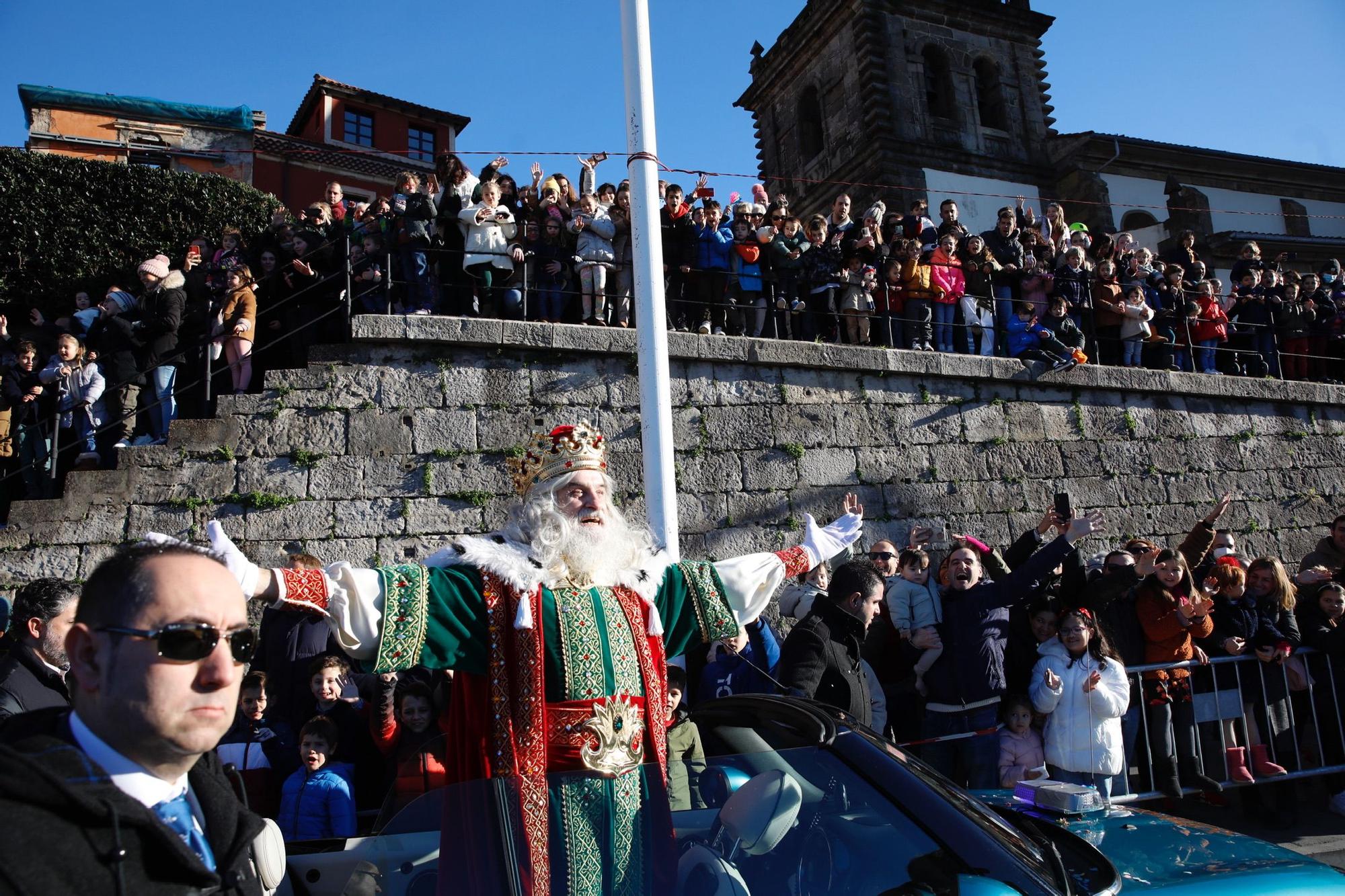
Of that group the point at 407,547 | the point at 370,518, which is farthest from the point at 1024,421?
the point at 370,518

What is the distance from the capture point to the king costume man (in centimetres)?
291

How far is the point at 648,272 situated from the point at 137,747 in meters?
4.70

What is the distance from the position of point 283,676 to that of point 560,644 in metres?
3.19

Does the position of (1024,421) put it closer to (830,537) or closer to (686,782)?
(830,537)

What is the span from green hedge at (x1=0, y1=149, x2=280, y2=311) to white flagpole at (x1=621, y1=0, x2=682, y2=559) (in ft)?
29.1

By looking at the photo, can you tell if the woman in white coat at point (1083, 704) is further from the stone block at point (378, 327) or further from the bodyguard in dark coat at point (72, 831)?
the stone block at point (378, 327)

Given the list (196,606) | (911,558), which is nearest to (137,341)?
(911,558)

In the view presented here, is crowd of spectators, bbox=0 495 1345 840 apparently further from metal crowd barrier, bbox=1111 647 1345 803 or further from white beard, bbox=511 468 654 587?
white beard, bbox=511 468 654 587

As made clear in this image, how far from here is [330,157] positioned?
2103 centimetres

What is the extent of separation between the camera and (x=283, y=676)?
5688 mm

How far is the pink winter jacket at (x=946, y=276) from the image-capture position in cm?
1048

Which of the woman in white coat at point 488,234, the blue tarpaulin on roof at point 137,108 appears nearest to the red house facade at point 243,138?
the blue tarpaulin on roof at point 137,108

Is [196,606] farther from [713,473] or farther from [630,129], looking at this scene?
[713,473]

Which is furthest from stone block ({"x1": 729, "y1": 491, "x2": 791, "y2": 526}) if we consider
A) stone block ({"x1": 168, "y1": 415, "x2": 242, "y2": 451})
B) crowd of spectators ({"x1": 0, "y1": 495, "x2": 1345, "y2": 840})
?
stone block ({"x1": 168, "y1": 415, "x2": 242, "y2": 451})
